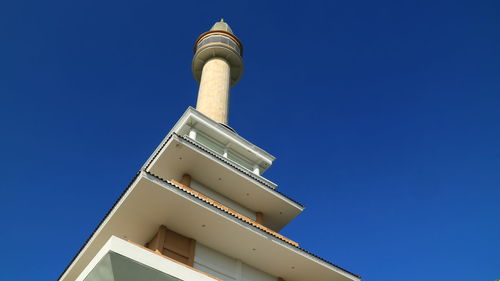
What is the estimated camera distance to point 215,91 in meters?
29.3

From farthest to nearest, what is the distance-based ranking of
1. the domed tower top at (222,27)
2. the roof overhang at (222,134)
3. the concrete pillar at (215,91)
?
the domed tower top at (222,27) → the concrete pillar at (215,91) → the roof overhang at (222,134)

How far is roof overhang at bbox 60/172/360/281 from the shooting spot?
54.2 feet

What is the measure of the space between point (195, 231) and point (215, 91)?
13.3 meters

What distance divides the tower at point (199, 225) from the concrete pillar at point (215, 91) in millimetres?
2897

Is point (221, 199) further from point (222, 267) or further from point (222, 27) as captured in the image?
point (222, 27)

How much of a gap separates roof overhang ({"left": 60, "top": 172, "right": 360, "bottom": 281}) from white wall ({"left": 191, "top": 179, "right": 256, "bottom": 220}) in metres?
3.73

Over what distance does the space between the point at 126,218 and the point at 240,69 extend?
19717 millimetres

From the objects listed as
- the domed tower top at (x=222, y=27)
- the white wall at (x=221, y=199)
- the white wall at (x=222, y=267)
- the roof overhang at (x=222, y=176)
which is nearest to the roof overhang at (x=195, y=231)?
the white wall at (x=222, y=267)

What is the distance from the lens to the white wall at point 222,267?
17797 millimetres

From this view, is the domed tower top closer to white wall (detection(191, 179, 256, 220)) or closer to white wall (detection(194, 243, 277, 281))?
white wall (detection(191, 179, 256, 220))

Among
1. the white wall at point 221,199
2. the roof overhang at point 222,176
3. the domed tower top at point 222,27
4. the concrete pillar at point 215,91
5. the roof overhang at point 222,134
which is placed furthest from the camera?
the domed tower top at point 222,27

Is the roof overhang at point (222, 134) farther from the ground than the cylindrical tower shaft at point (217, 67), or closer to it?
closer to it

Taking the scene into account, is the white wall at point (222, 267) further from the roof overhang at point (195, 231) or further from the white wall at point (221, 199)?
the white wall at point (221, 199)

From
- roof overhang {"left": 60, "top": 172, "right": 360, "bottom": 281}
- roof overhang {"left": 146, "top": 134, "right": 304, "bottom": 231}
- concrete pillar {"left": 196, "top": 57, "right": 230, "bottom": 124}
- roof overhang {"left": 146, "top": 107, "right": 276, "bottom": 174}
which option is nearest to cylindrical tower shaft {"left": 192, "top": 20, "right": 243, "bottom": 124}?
concrete pillar {"left": 196, "top": 57, "right": 230, "bottom": 124}
